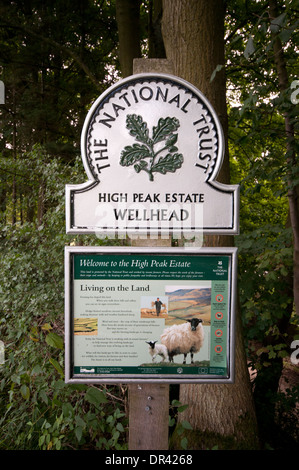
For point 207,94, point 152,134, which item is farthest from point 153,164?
point 207,94

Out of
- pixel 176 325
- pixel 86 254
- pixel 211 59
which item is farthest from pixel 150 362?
pixel 211 59

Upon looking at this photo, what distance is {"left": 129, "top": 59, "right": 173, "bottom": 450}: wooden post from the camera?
6.80 feet

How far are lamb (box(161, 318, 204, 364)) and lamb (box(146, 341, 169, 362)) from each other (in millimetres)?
22

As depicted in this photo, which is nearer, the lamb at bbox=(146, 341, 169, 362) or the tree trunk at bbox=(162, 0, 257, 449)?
the lamb at bbox=(146, 341, 169, 362)

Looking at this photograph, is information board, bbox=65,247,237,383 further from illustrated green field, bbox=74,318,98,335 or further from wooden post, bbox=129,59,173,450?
wooden post, bbox=129,59,173,450

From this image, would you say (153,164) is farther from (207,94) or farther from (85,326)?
(207,94)

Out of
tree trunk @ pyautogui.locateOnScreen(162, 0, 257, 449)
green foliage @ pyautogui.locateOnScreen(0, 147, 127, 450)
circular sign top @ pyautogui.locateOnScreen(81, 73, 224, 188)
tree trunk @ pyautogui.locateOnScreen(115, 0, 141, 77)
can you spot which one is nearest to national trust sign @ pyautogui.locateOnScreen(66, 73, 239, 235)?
circular sign top @ pyautogui.locateOnScreen(81, 73, 224, 188)

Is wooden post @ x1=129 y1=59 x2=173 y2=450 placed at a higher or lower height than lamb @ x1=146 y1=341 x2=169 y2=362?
lower

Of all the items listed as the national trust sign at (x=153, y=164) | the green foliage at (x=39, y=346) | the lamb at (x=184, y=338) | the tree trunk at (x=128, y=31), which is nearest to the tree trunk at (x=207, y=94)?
the green foliage at (x=39, y=346)

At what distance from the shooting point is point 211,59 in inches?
107

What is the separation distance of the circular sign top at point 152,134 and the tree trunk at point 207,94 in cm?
89

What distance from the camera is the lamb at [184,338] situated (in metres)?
1.96
